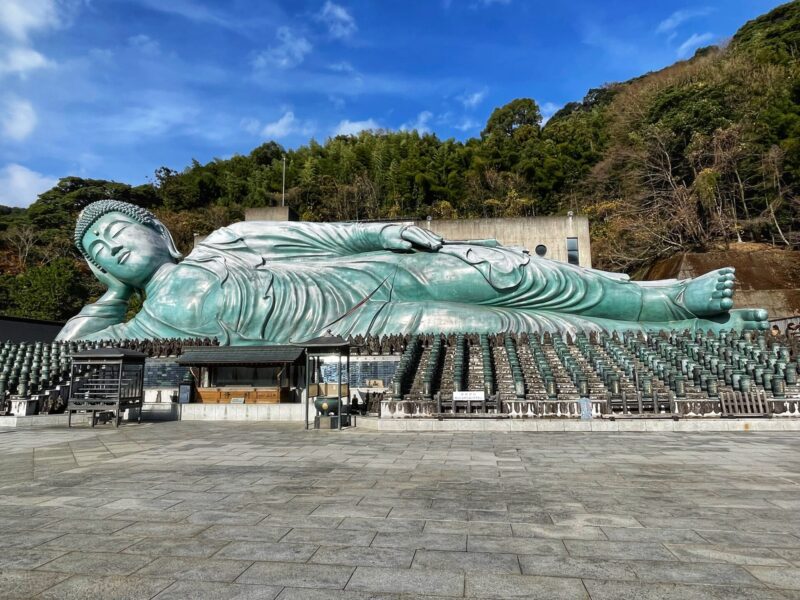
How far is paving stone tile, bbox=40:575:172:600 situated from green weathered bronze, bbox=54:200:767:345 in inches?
525

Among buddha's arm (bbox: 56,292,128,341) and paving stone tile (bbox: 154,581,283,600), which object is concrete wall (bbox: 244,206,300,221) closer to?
buddha's arm (bbox: 56,292,128,341)

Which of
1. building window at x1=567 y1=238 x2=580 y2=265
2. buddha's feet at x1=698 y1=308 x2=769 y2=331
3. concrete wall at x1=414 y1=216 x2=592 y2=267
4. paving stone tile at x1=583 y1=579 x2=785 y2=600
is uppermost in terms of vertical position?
concrete wall at x1=414 y1=216 x2=592 y2=267

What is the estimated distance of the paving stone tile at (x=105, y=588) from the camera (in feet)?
9.20

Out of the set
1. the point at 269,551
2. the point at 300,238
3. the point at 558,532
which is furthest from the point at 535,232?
the point at 269,551

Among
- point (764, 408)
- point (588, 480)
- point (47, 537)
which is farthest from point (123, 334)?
point (764, 408)

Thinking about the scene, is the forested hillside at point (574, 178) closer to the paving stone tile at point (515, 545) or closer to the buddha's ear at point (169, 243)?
the buddha's ear at point (169, 243)

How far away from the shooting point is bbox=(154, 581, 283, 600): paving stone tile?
9.13 ft

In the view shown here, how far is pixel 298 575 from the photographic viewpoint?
308cm

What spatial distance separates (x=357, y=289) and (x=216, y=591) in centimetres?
1497

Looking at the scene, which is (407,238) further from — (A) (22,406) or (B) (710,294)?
(A) (22,406)

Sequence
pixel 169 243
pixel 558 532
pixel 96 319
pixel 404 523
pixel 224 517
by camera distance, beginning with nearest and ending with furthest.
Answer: pixel 558 532 → pixel 404 523 → pixel 224 517 → pixel 96 319 → pixel 169 243

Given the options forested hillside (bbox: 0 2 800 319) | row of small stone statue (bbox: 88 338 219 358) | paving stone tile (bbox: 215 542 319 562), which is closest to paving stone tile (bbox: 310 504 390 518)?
paving stone tile (bbox: 215 542 319 562)

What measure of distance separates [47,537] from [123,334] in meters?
15.1

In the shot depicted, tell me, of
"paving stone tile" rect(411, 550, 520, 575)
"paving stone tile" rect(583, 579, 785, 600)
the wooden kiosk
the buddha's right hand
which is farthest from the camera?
the buddha's right hand
